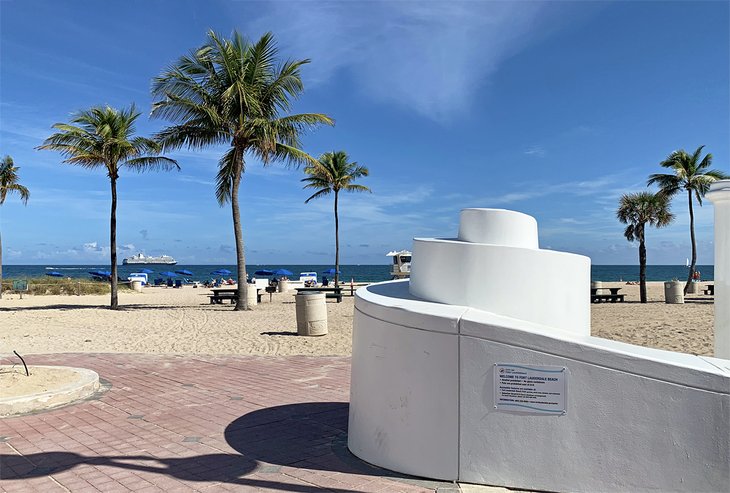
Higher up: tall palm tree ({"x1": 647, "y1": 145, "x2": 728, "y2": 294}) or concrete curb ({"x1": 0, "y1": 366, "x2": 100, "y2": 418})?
tall palm tree ({"x1": 647, "y1": 145, "x2": 728, "y2": 294})

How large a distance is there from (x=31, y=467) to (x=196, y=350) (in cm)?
690

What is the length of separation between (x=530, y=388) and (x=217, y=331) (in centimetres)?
1209

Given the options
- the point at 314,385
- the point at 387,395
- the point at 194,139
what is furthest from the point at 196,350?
the point at 194,139

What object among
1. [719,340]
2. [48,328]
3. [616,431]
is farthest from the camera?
[48,328]

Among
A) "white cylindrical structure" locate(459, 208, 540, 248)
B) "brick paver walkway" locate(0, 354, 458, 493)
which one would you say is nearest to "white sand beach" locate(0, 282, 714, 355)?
"brick paver walkway" locate(0, 354, 458, 493)

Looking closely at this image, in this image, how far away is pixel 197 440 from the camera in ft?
17.5

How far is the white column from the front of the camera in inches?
194

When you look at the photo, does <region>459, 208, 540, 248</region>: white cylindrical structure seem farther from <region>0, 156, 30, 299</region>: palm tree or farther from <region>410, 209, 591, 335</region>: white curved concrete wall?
<region>0, 156, 30, 299</region>: palm tree

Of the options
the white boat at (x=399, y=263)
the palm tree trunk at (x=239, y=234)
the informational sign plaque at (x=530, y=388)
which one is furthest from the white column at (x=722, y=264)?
the white boat at (x=399, y=263)

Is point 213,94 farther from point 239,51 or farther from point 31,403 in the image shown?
point 31,403

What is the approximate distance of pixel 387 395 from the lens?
4.33m

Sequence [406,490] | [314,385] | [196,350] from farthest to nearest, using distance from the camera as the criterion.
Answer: [196,350], [314,385], [406,490]

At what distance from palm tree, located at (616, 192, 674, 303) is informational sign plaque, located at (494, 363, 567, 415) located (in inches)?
1005

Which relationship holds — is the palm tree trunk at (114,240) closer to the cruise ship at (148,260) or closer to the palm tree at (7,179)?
the palm tree at (7,179)
